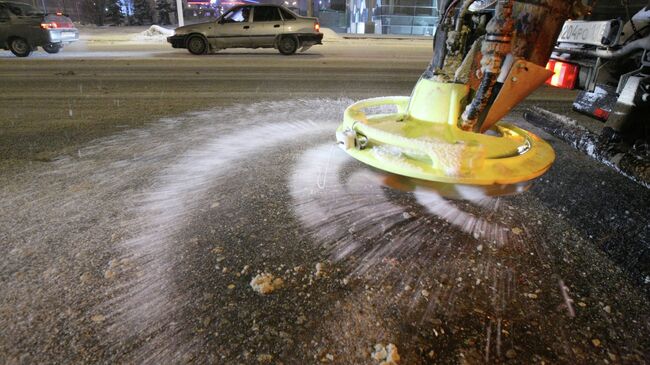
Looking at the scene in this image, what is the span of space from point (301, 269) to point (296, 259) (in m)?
0.09

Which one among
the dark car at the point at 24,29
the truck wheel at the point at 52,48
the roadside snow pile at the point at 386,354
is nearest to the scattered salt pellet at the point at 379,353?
the roadside snow pile at the point at 386,354

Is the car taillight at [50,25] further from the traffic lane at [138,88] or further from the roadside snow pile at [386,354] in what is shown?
the roadside snow pile at [386,354]

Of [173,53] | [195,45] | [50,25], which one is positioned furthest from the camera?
[173,53]

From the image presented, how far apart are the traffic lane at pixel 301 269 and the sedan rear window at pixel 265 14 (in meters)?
10.6

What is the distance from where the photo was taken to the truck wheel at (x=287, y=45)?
1266 centimetres

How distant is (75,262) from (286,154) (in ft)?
6.55

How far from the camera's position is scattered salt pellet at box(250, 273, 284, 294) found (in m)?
1.83

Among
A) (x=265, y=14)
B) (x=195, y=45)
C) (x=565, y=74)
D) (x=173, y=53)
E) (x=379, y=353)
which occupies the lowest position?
(x=379, y=353)

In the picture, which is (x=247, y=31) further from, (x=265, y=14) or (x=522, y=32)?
(x=522, y=32)

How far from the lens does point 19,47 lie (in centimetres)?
1179

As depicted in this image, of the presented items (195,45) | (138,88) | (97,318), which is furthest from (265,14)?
(97,318)

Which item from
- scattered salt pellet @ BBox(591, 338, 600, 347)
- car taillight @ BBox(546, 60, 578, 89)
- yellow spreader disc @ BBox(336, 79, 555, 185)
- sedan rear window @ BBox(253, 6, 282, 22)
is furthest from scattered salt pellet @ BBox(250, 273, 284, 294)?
sedan rear window @ BBox(253, 6, 282, 22)

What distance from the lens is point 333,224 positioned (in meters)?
2.40

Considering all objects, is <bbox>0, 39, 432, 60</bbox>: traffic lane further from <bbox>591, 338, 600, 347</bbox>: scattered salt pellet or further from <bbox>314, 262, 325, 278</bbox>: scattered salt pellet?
<bbox>591, 338, 600, 347</bbox>: scattered salt pellet
